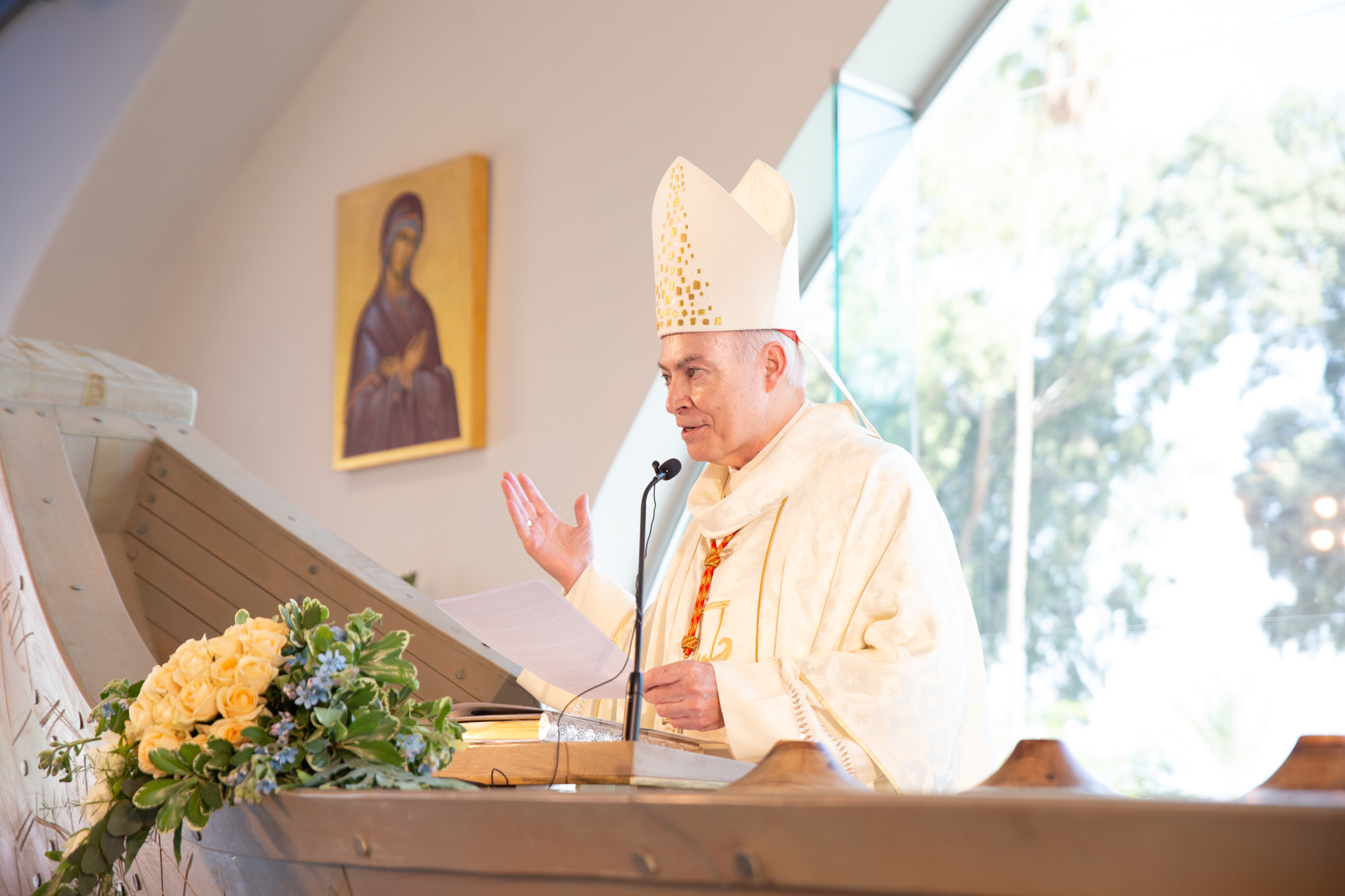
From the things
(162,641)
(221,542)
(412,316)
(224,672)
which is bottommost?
(162,641)

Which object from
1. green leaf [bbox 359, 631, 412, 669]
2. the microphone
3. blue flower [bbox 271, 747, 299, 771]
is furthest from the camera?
the microphone

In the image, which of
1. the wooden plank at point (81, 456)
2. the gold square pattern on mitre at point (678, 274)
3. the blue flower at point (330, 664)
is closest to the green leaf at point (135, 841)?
the blue flower at point (330, 664)

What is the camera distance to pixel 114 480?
9.52 feet

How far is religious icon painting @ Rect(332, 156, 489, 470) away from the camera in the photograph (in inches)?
201

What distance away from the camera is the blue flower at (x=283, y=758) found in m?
1.33

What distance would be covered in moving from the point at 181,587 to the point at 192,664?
165cm

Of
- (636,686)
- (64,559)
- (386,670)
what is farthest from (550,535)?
(386,670)

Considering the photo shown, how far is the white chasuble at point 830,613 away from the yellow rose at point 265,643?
25.9 inches

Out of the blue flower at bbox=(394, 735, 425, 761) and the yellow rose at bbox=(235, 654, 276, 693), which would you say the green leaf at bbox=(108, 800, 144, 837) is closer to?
the yellow rose at bbox=(235, 654, 276, 693)

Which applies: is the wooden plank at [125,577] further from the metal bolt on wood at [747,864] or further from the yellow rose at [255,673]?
the metal bolt on wood at [747,864]

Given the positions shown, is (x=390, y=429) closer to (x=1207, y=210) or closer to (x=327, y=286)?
(x=327, y=286)

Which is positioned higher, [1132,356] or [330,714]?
[1132,356]

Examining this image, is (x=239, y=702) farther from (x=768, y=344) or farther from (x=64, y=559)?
(x=768, y=344)

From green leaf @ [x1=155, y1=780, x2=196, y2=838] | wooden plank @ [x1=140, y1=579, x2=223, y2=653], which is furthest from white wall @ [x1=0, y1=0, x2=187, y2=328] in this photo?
green leaf @ [x1=155, y1=780, x2=196, y2=838]
